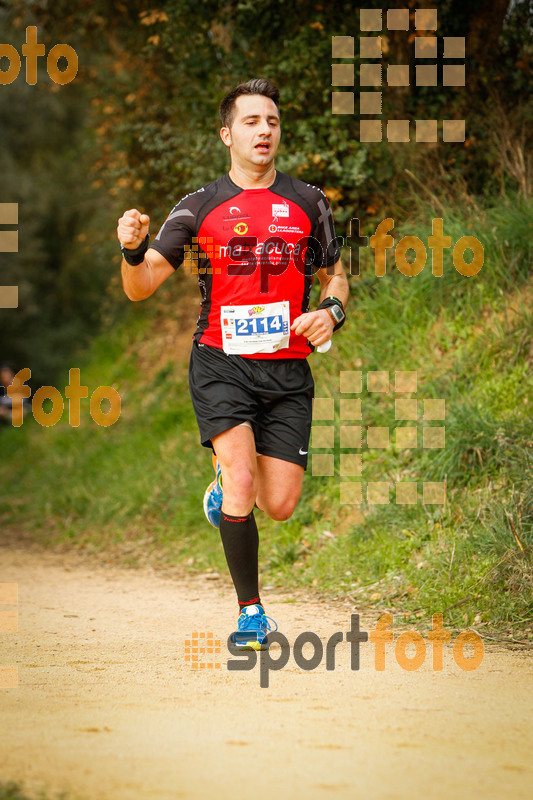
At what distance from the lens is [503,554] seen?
523 centimetres

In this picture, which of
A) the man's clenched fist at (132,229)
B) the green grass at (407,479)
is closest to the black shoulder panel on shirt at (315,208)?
the man's clenched fist at (132,229)

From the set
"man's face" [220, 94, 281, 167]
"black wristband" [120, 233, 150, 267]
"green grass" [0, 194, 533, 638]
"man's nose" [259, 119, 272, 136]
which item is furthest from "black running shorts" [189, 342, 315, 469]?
"green grass" [0, 194, 533, 638]

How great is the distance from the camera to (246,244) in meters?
4.58

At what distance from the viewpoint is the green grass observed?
18.0 feet

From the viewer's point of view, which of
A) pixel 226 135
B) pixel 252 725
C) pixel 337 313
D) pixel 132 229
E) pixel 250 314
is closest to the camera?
pixel 252 725

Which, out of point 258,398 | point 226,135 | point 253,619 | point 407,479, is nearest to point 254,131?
point 226,135

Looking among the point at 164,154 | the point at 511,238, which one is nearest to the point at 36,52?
the point at 164,154

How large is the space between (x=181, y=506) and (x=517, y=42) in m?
5.46

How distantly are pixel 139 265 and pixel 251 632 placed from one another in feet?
5.95

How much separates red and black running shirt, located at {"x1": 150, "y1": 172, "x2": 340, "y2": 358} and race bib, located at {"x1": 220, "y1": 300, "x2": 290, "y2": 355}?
0.12ft

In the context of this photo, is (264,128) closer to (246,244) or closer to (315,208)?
(315,208)

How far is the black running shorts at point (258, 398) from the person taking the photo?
4.59 meters

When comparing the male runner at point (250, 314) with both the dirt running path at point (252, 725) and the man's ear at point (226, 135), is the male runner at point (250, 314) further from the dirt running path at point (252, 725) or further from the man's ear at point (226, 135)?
the dirt running path at point (252, 725)

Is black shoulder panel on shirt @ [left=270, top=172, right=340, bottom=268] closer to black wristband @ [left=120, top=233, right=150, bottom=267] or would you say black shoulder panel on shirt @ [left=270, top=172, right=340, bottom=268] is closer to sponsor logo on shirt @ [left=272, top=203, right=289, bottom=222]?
sponsor logo on shirt @ [left=272, top=203, right=289, bottom=222]
